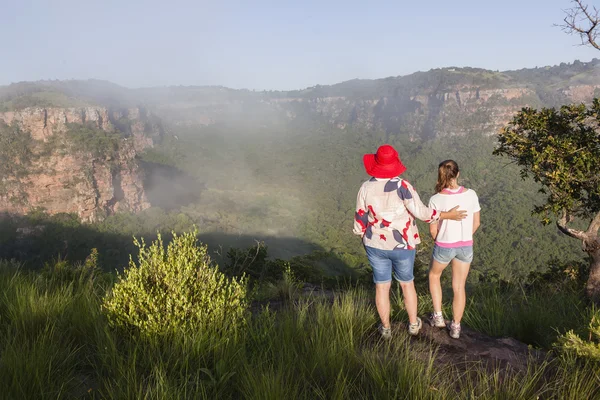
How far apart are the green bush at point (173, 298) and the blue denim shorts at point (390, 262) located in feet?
4.54

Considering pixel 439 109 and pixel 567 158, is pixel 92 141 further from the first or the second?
pixel 439 109

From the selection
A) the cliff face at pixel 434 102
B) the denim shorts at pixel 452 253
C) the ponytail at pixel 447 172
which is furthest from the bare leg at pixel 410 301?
the cliff face at pixel 434 102

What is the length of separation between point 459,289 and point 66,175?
84.7 metres

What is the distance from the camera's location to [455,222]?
12.4 feet

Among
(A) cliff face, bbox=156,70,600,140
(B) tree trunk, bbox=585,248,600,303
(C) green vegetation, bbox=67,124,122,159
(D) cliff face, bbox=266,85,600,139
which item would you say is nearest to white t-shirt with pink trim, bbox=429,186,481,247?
(B) tree trunk, bbox=585,248,600,303

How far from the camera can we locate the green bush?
2854mm

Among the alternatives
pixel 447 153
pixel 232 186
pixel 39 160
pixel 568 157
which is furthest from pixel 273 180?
pixel 568 157

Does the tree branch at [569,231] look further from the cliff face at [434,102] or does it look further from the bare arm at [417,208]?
the cliff face at [434,102]

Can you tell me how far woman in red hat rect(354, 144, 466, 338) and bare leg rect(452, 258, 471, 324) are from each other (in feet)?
1.49

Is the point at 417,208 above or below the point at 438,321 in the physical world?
above

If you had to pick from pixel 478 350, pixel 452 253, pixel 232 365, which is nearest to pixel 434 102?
pixel 452 253

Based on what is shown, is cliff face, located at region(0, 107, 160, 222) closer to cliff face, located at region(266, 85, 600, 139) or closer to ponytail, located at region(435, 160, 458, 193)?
ponytail, located at region(435, 160, 458, 193)

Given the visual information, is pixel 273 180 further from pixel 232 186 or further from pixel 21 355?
pixel 21 355

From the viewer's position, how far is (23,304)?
313 cm
